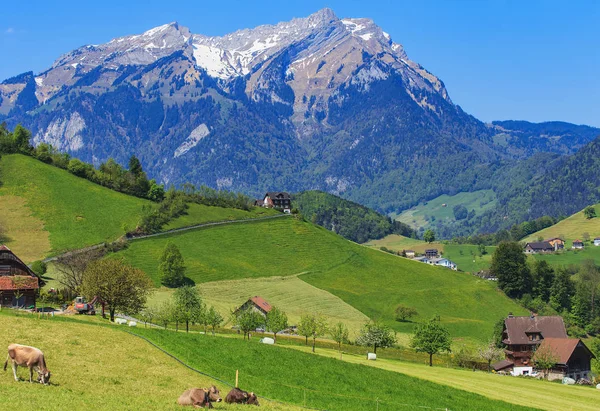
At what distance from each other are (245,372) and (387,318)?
94.9 metres

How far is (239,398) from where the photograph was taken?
138 ft

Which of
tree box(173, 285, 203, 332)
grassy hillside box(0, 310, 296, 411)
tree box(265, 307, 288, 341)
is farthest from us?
tree box(265, 307, 288, 341)

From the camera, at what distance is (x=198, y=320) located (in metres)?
101

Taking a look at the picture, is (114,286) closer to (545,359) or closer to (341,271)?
(545,359)

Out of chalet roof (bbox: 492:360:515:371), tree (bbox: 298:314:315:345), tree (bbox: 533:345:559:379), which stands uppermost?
tree (bbox: 298:314:315:345)

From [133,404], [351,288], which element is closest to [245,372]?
[133,404]

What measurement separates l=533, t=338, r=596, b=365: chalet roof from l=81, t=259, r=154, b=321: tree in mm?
60627

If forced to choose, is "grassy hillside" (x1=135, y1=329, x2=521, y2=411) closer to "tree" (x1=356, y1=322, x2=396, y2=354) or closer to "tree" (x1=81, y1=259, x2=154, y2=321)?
"tree" (x1=81, y1=259, x2=154, y2=321)

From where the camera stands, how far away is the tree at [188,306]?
96.0 m

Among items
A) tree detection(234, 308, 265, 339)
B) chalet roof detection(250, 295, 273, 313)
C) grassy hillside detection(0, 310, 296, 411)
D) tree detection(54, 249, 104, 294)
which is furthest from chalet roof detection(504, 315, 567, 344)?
grassy hillside detection(0, 310, 296, 411)

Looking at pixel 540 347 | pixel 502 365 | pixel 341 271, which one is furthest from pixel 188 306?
pixel 341 271

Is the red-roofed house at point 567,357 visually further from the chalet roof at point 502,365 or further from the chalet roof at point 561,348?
the chalet roof at point 502,365

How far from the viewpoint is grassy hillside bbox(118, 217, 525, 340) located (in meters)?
151

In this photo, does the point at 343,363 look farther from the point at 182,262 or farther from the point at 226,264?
the point at 226,264
